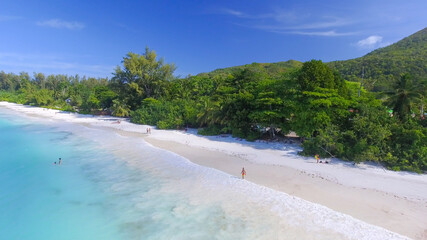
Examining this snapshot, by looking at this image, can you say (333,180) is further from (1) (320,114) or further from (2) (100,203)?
(2) (100,203)

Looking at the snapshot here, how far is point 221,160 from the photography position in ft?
60.3

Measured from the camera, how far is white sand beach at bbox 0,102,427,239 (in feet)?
32.9

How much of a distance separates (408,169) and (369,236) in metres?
9.21

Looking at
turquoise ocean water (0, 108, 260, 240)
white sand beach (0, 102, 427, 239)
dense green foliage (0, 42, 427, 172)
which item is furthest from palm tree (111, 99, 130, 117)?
white sand beach (0, 102, 427, 239)

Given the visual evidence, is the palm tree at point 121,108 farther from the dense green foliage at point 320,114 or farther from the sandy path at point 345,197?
the sandy path at point 345,197

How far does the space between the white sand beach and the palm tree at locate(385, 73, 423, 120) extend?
25.7 feet

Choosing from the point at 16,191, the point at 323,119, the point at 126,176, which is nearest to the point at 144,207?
the point at 126,176

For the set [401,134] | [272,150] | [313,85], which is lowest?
[272,150]

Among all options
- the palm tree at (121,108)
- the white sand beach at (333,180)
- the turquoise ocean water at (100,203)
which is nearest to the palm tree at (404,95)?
the white sand beach at (333,180)

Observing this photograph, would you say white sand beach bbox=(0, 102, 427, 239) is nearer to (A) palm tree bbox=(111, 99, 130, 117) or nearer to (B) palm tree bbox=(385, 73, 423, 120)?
(B) palm tree bbox=(385, 73, 423, 120)

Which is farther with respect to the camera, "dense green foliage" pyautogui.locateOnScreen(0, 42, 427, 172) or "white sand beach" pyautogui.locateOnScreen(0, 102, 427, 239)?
"dense green foliage" pyautogui.locateOnScreen(0, 42, 427, 172)

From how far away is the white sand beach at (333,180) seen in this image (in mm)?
10039

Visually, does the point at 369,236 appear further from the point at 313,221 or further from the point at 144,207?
the point at 144,207

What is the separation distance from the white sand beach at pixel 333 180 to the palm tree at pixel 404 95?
7846 millimetres
